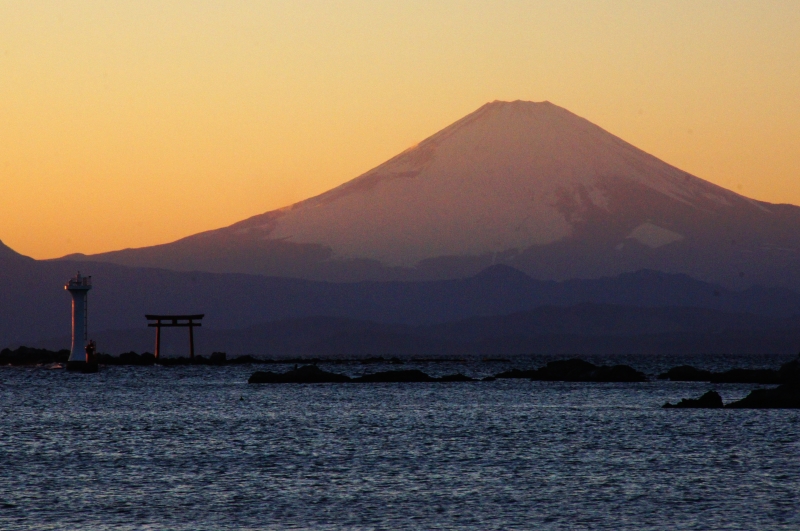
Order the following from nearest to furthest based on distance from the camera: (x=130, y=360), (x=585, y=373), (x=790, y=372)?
(x=790, y=372)
(x=585, y=373)
(x=130, y=360)

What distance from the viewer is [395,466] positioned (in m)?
42.6

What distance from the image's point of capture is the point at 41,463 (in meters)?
43.4

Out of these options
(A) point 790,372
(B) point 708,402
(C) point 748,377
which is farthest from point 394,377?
(B) point 708,402

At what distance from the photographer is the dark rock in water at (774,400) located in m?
67.2

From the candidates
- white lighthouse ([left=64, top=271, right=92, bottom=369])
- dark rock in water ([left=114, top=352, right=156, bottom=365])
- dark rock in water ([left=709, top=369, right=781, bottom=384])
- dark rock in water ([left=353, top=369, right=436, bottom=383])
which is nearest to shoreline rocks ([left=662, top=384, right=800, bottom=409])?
dark rock in water ([left=709, top=369, right=781, bottom=384])

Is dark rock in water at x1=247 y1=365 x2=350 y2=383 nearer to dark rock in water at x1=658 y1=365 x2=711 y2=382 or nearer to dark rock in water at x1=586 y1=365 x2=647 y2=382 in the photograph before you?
dark rock in water at x1=586 y1=365 x2=647 y2=382

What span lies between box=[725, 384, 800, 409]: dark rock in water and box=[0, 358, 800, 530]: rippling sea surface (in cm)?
158

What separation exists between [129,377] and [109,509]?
90.7m

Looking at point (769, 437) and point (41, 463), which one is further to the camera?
point (769, 437)

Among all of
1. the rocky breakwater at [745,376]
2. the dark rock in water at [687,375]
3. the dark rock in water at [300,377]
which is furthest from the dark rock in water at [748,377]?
the dark rock in water at [300,377]

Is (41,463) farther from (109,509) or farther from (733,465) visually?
(733,465)

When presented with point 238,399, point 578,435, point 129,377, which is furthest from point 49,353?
point 578,435

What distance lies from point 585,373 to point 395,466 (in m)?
70.4

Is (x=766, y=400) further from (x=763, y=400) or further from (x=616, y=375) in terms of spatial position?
(x=616, y=375)
